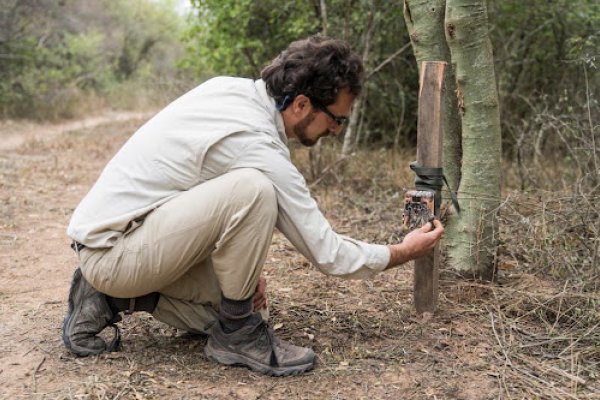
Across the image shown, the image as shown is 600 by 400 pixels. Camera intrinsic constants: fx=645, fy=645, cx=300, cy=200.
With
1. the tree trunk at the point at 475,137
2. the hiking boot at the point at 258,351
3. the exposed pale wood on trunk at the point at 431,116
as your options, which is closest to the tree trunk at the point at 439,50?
the tree trunk at the point at 475,137

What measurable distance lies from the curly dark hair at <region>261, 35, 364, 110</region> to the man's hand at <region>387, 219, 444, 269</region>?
66cm

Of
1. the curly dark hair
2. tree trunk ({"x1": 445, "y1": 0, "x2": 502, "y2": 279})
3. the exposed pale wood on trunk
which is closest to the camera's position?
the curly dark hair

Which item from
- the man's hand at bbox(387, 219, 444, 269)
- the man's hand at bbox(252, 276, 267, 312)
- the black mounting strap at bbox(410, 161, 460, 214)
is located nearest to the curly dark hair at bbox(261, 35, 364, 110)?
the black mounting strap at bbox(410, 161, 460, 214)

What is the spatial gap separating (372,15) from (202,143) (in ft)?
15.3

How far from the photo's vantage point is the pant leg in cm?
245

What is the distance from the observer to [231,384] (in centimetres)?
254

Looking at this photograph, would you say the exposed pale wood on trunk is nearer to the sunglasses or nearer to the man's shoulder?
the sunglasses

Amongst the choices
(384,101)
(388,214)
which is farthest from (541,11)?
(388,214)

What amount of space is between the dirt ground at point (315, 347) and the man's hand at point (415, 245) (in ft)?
1.45

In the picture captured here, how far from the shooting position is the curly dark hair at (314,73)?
103 inches

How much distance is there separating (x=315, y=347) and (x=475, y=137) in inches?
50.8

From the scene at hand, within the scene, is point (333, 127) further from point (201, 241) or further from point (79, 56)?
point (79, 56)

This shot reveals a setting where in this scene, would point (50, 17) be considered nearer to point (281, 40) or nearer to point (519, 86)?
point (281, 40)

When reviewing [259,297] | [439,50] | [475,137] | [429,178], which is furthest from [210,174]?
[439,50]
